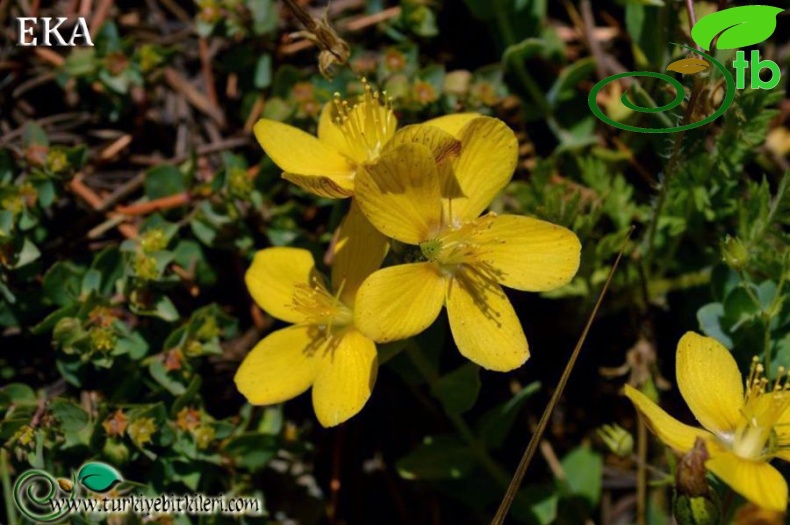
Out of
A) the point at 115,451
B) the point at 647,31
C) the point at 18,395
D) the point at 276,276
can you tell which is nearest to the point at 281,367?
the point at 276,276

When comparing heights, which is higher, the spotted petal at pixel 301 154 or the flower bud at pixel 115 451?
the spotted petal at pixel 301 154

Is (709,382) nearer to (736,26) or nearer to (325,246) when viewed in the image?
(736,26)

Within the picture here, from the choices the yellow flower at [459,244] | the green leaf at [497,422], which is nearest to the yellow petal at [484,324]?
the yellow flower at [459,244]

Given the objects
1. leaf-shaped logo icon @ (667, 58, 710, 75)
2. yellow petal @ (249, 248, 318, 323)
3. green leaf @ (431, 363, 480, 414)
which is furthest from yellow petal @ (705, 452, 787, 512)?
yellow petal @ (249, 248, 318, 323)

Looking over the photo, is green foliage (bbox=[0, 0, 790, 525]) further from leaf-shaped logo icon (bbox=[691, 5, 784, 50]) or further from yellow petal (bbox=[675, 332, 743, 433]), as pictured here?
yellow petal (bbox=[675, 332, 743, 433])

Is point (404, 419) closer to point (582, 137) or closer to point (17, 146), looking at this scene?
point (582, 137)

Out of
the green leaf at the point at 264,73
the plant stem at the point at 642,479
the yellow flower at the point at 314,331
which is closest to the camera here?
the yellow flower at the point at 314,331

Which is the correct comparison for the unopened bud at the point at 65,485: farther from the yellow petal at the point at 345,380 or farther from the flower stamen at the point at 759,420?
the flower stamen at the point at 759,420
